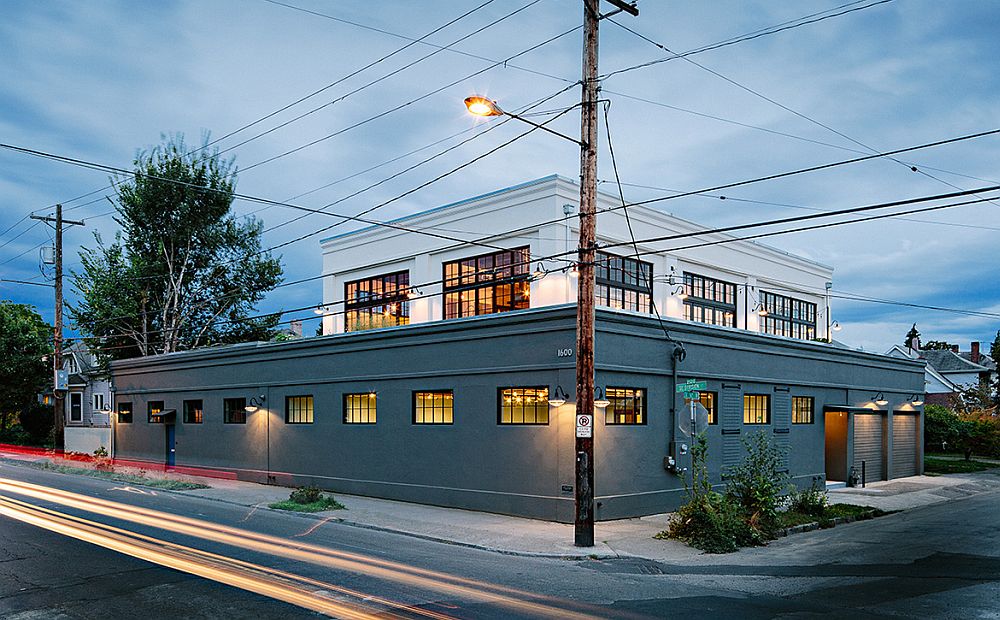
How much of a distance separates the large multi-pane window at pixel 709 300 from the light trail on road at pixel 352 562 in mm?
19940

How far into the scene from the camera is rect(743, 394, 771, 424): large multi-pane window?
894 inches

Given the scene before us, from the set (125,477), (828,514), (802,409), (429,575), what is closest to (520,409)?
(828,514)

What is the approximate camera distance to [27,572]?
11.4m

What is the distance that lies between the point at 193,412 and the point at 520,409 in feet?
58.3

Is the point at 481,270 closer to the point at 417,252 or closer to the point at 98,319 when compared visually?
the point at 417,252

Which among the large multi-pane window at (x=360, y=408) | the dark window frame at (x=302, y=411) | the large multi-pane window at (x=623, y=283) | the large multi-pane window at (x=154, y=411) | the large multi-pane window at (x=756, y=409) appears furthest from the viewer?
the large multi-pane window at (x=154, y=411)

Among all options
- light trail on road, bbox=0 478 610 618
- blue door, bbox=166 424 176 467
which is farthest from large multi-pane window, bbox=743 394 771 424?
blue door, bbox=166 424 176 467

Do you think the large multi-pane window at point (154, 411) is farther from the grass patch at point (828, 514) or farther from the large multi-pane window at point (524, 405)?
the grass patch at point (828, 514)

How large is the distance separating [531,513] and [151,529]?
27.1 ft

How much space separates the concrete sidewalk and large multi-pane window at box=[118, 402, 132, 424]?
34.6 feet

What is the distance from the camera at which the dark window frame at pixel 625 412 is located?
60.7ft

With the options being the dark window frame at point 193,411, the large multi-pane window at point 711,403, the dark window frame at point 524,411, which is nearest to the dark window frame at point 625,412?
the dark window frame at point 524,411

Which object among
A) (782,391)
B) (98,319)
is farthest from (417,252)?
(98,319)

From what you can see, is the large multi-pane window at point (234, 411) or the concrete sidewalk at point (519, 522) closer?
the concrete sidewalk at point (519, 522)
